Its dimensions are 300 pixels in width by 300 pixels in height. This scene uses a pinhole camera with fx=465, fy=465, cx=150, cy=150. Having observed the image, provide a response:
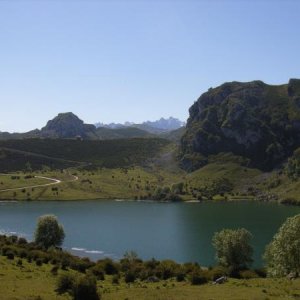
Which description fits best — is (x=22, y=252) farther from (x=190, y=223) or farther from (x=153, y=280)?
(x=190, y=223)

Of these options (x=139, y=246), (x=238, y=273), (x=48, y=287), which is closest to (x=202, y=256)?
(x=139, y=246)

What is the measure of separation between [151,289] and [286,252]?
29.9m

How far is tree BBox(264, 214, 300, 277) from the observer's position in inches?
2854

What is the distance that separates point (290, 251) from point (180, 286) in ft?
81.9

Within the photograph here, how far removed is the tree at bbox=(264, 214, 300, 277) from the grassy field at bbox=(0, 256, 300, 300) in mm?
17648

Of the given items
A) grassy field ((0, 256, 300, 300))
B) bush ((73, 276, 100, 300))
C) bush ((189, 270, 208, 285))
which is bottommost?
bush ((189, 270, 208, 285))

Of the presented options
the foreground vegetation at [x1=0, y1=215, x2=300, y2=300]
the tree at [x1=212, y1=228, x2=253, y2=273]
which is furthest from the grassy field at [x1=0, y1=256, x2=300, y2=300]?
the tree at [x1=212, y1=228, x2=253, y2=273]

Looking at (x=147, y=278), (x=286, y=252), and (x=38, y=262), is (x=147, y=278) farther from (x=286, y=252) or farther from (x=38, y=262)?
(x=286, y=252)

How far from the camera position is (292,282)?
53.4 m

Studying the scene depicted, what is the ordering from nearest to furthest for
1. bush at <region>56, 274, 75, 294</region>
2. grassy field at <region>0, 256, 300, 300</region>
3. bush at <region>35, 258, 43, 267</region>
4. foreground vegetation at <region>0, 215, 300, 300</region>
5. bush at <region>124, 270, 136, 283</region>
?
grassy field at <region>0, 256, 300, 300</region>
foreground vegetation at <region>0, 215, 300, 300</region>
bush at <region>56, 274, 75, 294</region>
bush at <region>124, 270, 136, 283</region>
bush at <region>35, 258, 43, 267</region>

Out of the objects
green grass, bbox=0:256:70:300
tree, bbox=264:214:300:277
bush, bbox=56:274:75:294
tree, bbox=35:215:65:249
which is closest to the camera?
green grass, bbox=0:256:70:300

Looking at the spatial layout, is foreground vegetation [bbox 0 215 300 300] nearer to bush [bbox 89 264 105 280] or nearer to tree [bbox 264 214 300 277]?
bush [bbox 89 264 105 280]

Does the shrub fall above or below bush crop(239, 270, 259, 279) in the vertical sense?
above

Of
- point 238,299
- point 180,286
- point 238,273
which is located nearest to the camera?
point 238,299
